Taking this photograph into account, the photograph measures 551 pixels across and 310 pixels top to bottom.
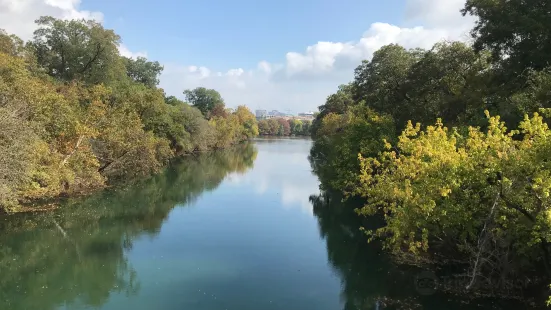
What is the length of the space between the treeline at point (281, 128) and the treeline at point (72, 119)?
92580 mm

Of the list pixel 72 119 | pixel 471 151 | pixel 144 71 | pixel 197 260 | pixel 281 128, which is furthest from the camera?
pixel 281 128

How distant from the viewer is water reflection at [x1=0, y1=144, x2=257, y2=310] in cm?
1285

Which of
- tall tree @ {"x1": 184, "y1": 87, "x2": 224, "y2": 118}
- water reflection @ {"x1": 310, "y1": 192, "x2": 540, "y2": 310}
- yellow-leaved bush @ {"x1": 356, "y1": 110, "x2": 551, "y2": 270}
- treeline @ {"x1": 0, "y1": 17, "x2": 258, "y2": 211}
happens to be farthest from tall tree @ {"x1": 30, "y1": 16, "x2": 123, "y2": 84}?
tall tree @ {"x1": 184, "y1": 87, "x2": 224, "y2": 118}

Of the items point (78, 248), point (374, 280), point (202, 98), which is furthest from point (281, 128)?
point (374, 280)

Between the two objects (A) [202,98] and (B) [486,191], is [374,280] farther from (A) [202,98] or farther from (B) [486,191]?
(A) [202,98]

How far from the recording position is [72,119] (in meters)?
24.5

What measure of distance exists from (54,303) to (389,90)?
865 inches

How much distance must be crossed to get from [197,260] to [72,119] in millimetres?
13678

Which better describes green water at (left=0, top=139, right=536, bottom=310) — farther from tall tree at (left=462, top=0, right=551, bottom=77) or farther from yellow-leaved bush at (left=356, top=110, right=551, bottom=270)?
tall tree at (left=462, top=0, right=551, bottom=77)

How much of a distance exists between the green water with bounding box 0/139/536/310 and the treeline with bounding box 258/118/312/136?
124 metres

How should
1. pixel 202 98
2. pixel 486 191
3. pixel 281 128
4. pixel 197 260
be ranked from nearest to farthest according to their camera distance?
pixel 486 191 < pixel 197 260 < pixel 202 98 < pixel 281 128

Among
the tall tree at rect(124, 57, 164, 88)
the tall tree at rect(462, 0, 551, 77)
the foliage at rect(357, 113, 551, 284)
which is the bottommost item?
the foliage at rect(357, 113, 551, 284)

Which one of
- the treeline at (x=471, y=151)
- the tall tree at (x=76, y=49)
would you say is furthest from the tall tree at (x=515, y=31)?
the tall tree at (x=76, y=49)

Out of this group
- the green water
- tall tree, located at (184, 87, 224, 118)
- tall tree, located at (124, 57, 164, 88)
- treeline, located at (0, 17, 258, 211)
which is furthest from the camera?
tall tree, located at (184, 87, 224, 118)
